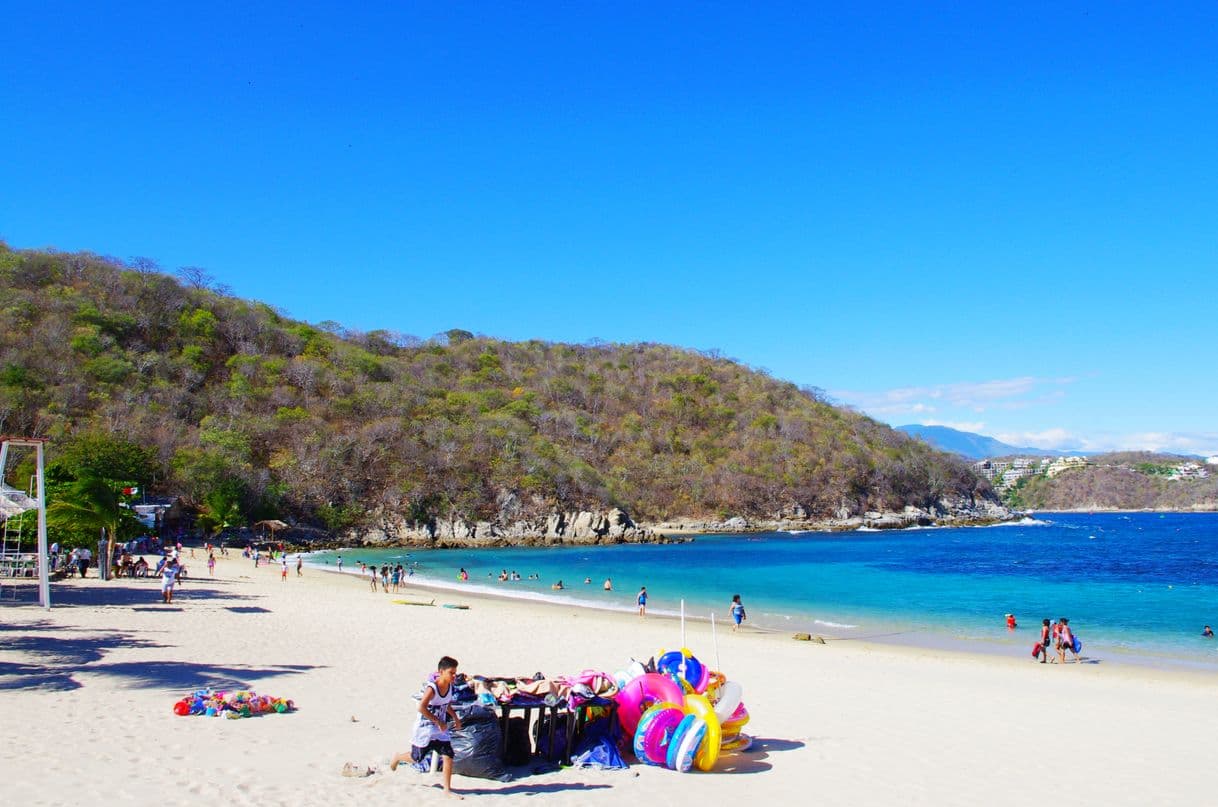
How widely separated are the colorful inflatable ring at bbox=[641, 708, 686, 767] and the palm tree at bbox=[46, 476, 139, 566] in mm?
21792

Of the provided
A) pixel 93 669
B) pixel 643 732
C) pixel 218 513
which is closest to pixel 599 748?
pixel 643 732

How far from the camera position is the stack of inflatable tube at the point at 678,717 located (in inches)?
325

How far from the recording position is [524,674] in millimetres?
13766

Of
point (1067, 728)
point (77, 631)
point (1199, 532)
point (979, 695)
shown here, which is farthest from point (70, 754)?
point (1199, 532)

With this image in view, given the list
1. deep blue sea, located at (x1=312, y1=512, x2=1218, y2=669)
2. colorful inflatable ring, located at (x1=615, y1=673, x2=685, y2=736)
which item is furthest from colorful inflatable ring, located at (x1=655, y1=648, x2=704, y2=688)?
deep blue sea, located at (x1=312, y1=512, x2=1218, y2=669)

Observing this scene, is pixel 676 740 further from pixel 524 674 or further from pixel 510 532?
pixel 510 532

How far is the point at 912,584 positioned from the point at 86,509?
34.8 m

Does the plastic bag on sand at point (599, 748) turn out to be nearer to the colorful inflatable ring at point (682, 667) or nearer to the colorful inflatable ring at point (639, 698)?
the colorful inflatable ring at point (639, 698)

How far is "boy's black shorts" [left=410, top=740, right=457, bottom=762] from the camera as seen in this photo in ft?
23.7

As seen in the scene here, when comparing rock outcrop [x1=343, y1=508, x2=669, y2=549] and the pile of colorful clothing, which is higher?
the pile of colorful clothing

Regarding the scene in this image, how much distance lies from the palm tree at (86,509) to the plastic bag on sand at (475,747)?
68.6ft

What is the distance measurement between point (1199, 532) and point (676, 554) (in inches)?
2934

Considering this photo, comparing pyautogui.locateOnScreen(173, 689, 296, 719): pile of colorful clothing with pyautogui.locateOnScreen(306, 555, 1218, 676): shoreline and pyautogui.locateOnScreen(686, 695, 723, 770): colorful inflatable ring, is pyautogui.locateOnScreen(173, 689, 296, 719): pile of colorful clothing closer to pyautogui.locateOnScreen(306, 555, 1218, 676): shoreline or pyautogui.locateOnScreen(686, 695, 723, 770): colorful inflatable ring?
pyautogui.locateOnScreen(686, 695, 723, 770): colorful inflatable ring

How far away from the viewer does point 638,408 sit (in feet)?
379
